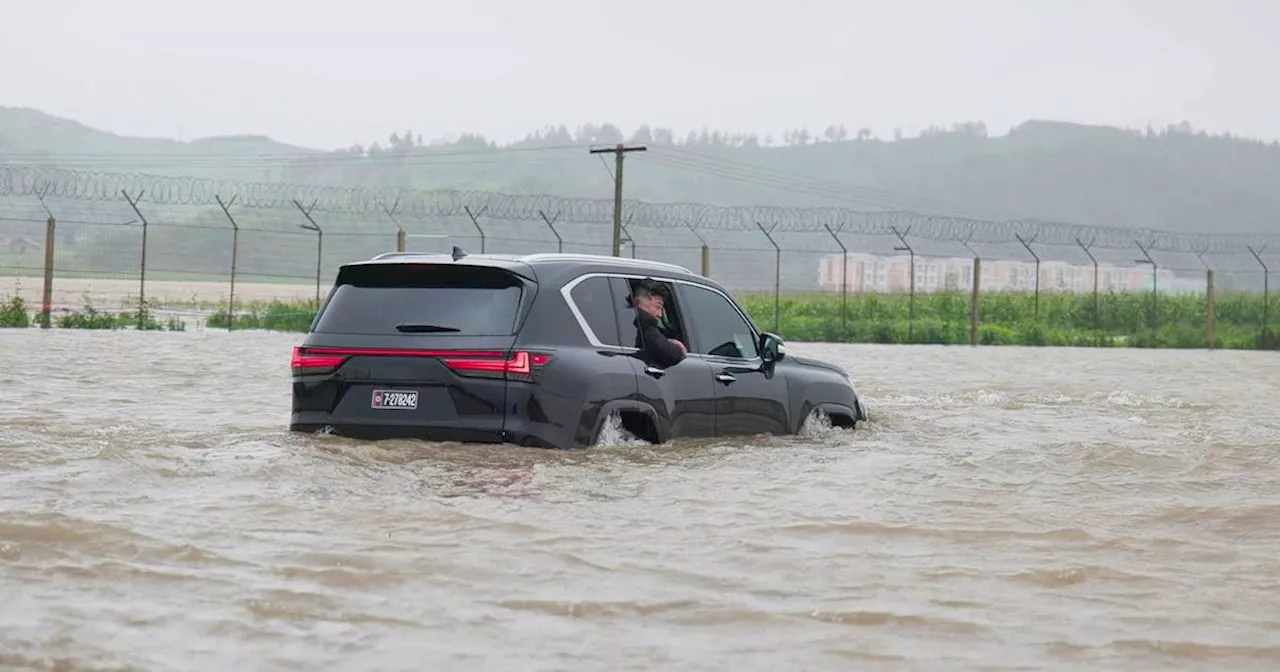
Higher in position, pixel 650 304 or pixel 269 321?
pixel 269 321

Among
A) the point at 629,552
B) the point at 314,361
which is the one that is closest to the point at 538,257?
the point at 314,361

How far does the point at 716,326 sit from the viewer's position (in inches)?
462

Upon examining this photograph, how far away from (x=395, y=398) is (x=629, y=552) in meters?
2.80

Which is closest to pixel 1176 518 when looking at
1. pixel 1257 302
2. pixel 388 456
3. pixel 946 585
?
pixel 946 585

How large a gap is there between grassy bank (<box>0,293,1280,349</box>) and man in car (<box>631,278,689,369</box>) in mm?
25022

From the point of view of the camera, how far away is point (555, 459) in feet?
31.8

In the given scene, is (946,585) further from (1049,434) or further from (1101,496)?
(1049,434)

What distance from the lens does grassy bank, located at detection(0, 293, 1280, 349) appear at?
1583 inches

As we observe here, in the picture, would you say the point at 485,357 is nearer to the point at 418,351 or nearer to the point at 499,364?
the point at 499,364

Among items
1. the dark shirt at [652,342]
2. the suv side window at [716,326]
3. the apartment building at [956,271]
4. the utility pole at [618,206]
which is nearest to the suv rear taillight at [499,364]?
the dark shirt at [652,342]

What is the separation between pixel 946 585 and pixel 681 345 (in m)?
4.29

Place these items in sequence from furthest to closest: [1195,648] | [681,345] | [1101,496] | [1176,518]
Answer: [681,345] → [1101,496] → [1176,518] → [1195,648]

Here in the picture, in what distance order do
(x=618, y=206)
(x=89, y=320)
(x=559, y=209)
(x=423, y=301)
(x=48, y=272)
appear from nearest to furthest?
(x=423, y=301), (x=89, y=320), (x=48, y=272), (x=559, y=209), (x=618, y=206)

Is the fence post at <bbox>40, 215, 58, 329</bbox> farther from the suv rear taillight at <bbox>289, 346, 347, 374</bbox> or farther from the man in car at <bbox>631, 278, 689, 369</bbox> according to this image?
the man in car at <bbox>631, 278, 689, 369</bbox>
